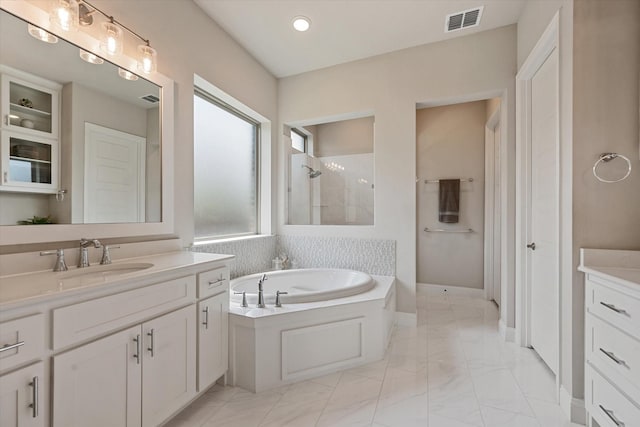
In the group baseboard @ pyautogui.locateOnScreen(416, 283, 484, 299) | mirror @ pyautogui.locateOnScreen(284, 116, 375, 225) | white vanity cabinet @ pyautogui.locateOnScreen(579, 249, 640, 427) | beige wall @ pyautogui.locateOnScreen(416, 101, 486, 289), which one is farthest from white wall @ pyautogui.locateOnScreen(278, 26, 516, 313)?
white vanity cabinet @ pyautogui.locateOnScreen(579, 249, 640, 427)

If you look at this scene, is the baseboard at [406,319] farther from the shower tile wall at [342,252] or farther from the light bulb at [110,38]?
the light bulb at [110,38]

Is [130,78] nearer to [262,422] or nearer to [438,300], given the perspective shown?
[262,422]

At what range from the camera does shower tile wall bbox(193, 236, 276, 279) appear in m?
2.48

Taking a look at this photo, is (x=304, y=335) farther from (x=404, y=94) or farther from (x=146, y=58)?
(x=404, y=94)

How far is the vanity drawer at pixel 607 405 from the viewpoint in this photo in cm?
110

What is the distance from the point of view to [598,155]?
4.81 ft

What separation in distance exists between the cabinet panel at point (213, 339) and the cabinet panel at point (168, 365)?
6 cm

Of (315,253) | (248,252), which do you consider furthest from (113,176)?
(315,253)

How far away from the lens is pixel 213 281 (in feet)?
5.50

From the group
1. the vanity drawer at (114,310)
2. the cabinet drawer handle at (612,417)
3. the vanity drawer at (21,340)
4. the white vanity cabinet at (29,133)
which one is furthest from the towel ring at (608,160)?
the white vanity cabinet at (29,133)

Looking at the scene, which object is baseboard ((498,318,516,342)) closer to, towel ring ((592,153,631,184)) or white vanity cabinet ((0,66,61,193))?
towel ring ((592,153,631,184))

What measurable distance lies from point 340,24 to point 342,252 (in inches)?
86.6

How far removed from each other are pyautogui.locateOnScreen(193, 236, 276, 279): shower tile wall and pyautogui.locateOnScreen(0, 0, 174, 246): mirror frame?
0.47m

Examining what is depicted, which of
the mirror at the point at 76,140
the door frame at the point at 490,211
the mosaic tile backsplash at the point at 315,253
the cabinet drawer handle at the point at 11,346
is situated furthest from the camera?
the door frame at the point at 490,211
